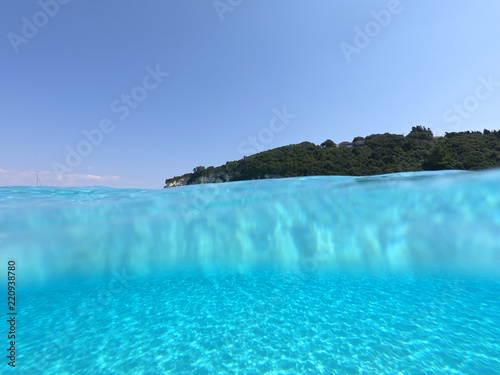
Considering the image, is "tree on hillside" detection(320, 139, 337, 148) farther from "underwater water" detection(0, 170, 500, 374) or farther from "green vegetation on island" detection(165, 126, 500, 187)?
"underwater water" detection(0, 170, 500, 374)

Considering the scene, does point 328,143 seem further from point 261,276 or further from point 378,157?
point 261,276

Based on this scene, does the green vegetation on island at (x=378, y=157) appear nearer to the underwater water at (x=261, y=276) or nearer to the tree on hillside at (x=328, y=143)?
the underwater water at (x=261, y=276)

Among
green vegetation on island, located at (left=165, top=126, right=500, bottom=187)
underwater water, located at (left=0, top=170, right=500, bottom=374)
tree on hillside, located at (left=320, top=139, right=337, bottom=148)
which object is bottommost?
underwater water, located at (left=0, top=170, right=500, bottom=374)

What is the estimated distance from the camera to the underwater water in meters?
4.21

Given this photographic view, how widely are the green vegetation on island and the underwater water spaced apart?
9.39 meters

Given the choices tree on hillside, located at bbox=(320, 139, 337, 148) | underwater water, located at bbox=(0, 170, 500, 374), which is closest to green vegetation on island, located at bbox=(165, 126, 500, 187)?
underwater water, located at bbox=(0, 170, 500, 374)

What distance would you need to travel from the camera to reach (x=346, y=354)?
13.5 feet

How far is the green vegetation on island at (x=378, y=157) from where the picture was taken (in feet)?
67.9

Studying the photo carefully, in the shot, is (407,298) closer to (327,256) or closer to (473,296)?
(473,296)

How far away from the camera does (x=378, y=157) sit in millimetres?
25500

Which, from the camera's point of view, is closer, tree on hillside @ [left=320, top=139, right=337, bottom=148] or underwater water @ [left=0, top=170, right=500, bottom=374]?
underwater water @ [left=0, top=170, right=500, bottom=374]

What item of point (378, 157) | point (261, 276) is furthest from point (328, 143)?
point (261, 276)

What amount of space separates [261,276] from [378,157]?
23291mm

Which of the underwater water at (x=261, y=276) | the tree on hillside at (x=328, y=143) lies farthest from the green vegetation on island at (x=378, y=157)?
the tree on hillside at (x=328, y=143)
